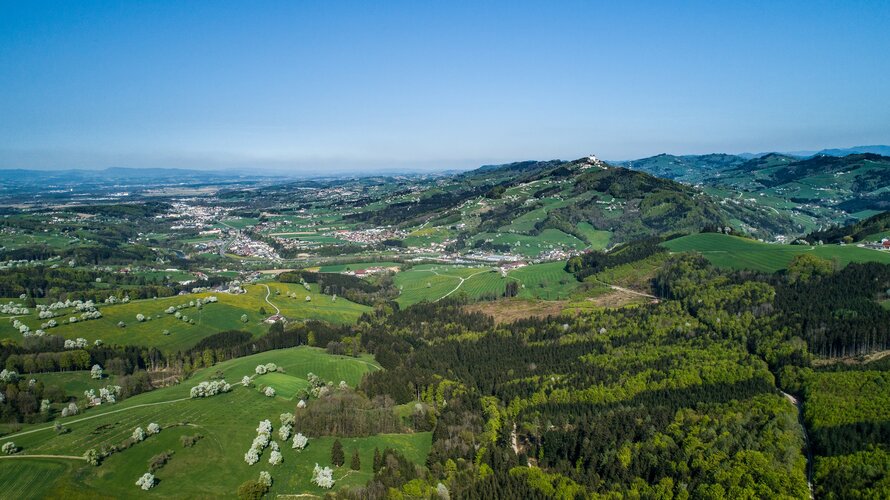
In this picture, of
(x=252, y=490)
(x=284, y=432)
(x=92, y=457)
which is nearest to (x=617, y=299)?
(x=284, y=432)

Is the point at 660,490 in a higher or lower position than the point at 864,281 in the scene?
lower

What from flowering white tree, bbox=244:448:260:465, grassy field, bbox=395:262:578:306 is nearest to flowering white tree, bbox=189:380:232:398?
flowering white tree, bbox=244:448:260:465

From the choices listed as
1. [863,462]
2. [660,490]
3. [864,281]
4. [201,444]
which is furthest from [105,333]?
[864,281]

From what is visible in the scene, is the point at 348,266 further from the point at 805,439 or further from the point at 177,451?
the point at 805,439

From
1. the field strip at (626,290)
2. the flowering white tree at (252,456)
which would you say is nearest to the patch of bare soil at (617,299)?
the field strip at (626,290)

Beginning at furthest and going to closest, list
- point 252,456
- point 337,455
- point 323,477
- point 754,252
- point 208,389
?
1. point 754,252
2. point 208,389
3. point 337,455
4. point 252,456
5. point 323,477

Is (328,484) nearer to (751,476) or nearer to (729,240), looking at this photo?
Result: (751,476)
